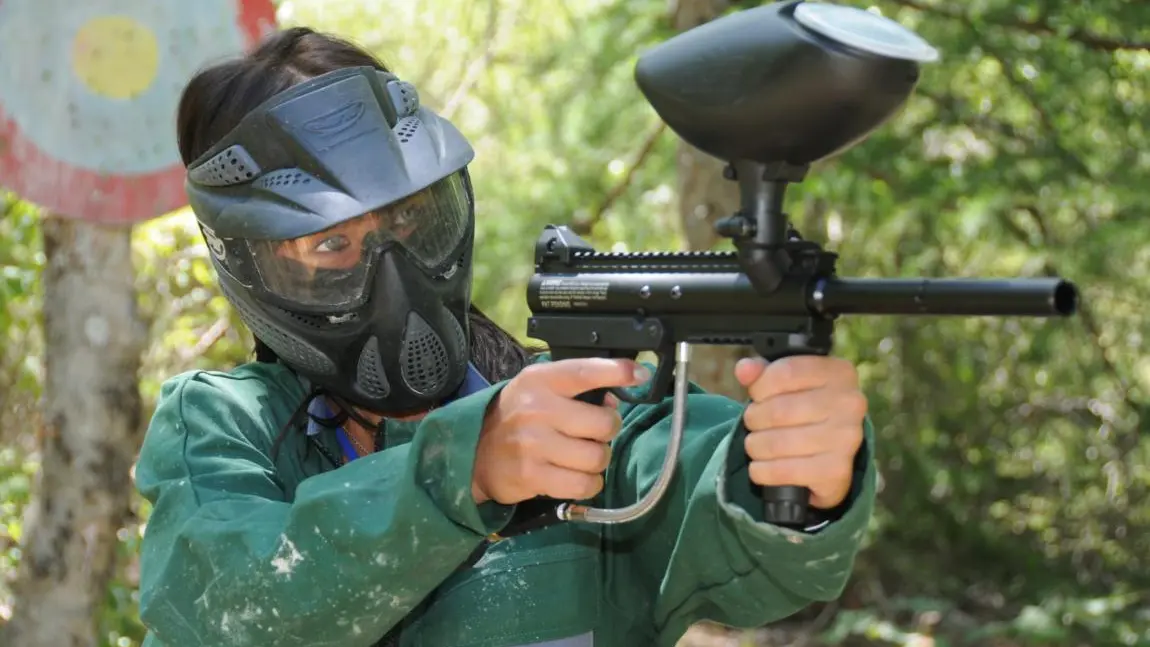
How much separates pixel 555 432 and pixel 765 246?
373 mm

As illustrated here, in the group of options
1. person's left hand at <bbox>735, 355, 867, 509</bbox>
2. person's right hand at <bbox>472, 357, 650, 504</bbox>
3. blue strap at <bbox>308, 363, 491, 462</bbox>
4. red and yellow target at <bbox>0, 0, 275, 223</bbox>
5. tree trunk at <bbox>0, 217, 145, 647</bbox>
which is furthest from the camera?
tree trunk at <bbox>0, 217, 145, 647</bbox>

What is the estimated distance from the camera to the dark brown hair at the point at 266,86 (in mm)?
2395

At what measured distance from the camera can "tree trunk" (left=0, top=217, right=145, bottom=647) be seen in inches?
152

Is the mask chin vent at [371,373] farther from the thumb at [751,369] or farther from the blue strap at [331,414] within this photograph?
the thumb at [751,369]

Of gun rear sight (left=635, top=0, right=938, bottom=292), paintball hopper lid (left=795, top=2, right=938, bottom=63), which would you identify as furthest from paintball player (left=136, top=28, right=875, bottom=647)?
paintball hopper lid (left=795, top=2, right=938, bottom=63)

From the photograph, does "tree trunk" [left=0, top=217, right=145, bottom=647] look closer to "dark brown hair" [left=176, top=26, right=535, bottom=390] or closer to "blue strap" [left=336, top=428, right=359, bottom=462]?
"dark brown hair" [left=176, top=26, right=535, bottom=390]

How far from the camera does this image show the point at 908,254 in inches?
263

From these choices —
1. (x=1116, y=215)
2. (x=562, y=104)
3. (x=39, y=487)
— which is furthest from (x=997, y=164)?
(x=39, y=487)

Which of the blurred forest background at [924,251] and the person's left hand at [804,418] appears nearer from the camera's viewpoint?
Answer: the person's left hand at [804,418]

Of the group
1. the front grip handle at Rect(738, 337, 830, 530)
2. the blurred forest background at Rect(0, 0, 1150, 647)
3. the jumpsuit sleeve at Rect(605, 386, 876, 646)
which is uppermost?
the front grip handle at Rect(738, 337, 830, 530)

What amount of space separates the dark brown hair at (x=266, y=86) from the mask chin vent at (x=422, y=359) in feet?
0.79

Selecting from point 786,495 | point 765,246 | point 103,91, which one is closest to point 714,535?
point 786,495

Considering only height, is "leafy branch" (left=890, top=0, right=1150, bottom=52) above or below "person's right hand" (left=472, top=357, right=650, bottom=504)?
below

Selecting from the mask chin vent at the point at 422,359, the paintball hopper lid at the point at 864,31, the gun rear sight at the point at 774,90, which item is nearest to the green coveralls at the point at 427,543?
the mask chin vent at the point at 422,359
